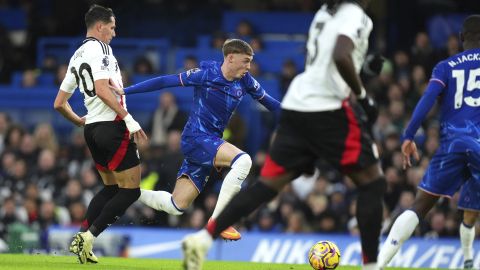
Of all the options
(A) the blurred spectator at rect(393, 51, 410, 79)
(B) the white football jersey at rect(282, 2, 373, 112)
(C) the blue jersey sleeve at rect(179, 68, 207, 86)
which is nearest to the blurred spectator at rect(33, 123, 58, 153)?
(A) the blurred spectator at rect(393, 51, 410, 79)

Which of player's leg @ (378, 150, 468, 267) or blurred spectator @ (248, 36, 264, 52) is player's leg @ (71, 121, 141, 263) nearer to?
player's leg @ (378, 150, 468, 267)

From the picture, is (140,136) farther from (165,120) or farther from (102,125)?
(165,120)

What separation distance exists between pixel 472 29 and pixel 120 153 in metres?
3.68

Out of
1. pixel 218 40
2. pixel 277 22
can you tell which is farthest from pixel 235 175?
pixel 277 22

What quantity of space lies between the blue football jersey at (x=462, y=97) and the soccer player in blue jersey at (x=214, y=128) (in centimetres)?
195

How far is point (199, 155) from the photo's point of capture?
12117 millimetres

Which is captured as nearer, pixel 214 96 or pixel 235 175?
pixel 235 175

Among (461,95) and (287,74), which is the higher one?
(461,95)

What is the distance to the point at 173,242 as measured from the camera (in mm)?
17125

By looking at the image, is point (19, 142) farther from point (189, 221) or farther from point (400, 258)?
point (400, 258)

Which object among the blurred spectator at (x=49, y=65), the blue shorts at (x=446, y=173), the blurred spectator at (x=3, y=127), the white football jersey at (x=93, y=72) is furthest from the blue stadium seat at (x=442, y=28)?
the white football jersey at (x=93, y=72)

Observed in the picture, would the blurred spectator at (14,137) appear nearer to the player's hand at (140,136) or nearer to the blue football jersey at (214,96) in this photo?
the blue football jersey at (214,96)

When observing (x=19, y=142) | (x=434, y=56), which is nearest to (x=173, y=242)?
(x=19, y=142)

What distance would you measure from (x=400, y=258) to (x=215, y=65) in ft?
17.4
